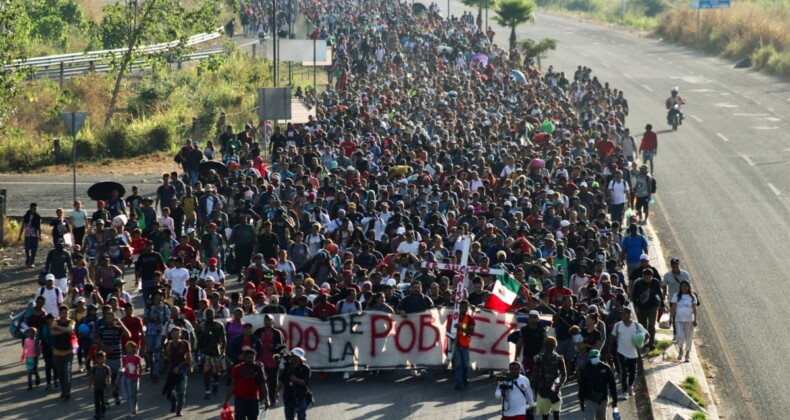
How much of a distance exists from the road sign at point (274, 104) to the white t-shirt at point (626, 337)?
17440 millimetres

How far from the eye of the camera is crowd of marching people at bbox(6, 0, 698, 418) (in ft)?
56.2

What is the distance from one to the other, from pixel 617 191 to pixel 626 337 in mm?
9516

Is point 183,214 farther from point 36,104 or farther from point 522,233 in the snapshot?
point 36,104

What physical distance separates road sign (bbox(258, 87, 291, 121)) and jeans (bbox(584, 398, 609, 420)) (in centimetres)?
1894

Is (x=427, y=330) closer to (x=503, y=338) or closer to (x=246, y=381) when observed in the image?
(x=503, y=338)

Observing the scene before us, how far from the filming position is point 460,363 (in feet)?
58.6

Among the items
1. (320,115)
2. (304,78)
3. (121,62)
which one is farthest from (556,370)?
(304,78)

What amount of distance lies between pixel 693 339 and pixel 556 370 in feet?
18.7

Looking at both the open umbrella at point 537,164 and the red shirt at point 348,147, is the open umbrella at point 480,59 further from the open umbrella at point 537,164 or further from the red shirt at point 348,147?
the open umbrella at point 537,164

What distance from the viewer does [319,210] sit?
23.4 m

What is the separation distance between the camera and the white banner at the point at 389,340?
18.3m

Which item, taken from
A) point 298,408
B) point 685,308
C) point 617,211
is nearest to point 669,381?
point 685,308

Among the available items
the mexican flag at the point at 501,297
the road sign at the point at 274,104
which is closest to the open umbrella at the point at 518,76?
the road sign at the point at 274,104

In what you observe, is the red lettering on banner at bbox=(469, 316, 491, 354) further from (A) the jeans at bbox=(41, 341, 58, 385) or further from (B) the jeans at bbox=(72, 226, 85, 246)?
(B) the jeans at bbox=(72, 226, 85, 246)
